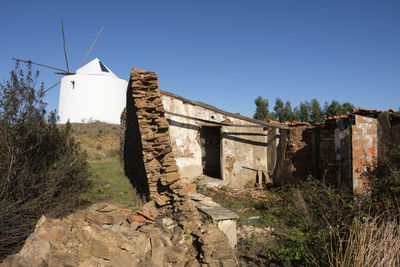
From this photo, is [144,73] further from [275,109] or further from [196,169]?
[275,109]

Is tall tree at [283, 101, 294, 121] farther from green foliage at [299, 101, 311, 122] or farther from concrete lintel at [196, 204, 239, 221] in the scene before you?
concrete lintel at [196, 204, 239, 221]

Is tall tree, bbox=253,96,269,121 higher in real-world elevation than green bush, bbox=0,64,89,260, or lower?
higher

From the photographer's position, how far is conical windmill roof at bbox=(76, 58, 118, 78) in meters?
25.7

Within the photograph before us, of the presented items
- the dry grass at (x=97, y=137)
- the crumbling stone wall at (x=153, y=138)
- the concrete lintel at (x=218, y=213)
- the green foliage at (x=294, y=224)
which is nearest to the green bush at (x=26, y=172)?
the crumbling stone wall at (x=153, y=138)

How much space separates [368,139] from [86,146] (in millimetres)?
18485

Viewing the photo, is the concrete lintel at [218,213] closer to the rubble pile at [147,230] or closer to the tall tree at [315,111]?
the rubble pile at [147,230]

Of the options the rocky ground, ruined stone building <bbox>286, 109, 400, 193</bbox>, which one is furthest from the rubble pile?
ruined stone building <bbox>286, 109, 400, 193</bbox>

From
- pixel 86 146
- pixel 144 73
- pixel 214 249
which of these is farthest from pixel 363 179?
pixel 86 146

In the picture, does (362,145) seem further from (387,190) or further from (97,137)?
(97,137)

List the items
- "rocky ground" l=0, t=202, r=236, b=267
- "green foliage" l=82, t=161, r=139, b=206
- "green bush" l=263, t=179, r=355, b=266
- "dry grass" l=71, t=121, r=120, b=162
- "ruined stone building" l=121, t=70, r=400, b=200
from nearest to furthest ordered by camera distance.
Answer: "rocky ground" l=0, t=202, r=236, b=267 → "green bush" l=263, t=179, r=355, b=266 → "ruined stone building" l=121, t=70, r=400, b=200 → "green foliage" l=82, t=161, r=139, b=206 → "dry grass" l=71, t=121, r=120, b=162

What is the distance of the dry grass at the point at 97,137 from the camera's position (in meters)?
19.3

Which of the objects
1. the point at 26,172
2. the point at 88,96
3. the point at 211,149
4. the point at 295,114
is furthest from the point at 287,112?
the point at 26,172

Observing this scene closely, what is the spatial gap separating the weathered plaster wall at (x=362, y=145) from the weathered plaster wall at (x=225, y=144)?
11.3 feet

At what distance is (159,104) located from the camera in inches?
249
